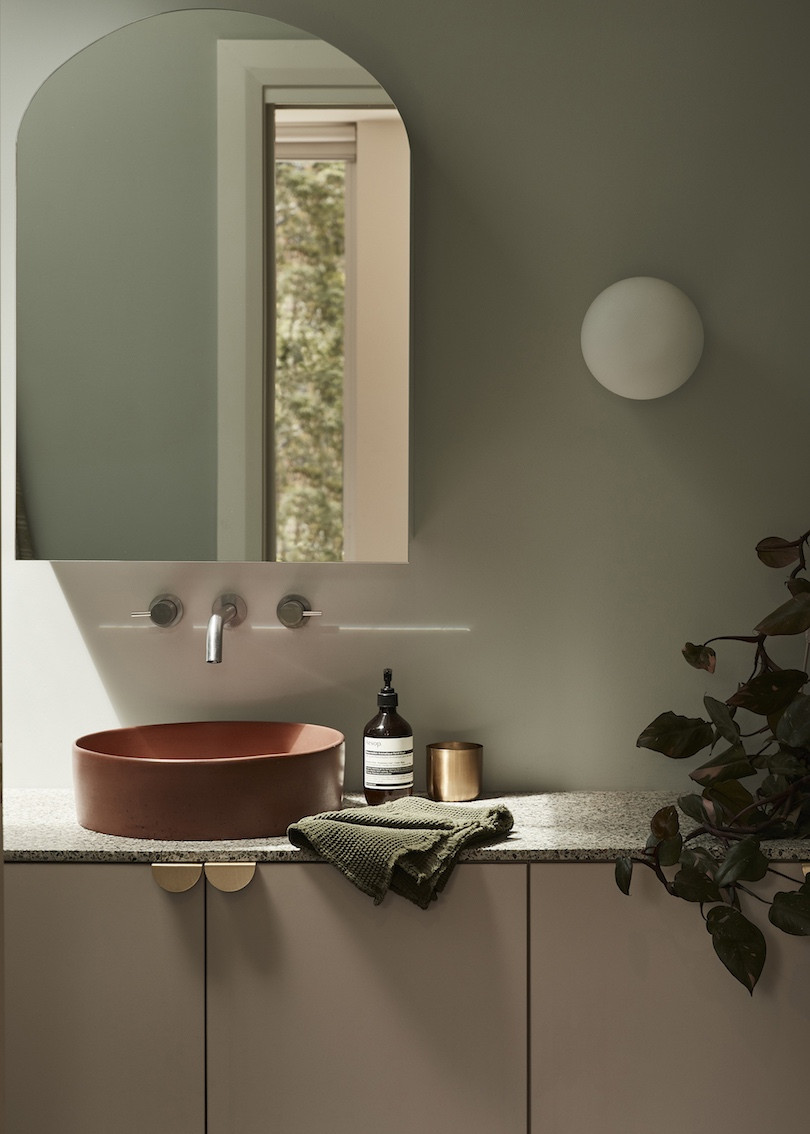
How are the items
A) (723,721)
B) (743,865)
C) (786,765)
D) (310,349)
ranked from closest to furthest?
(743,865) < (786,765) < (723,721) < (310,349)

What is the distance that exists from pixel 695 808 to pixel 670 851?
0.12 m

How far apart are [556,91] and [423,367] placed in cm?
52

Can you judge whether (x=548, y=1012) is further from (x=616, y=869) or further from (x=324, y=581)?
(x=324, y=581)

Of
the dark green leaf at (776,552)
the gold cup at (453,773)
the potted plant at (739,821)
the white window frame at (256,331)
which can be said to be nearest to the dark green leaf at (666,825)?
the potted plant at (739,821)

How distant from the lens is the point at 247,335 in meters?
1.77

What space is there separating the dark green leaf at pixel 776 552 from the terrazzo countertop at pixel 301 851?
0.44 meters

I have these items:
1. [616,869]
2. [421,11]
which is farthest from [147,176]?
[616,869]

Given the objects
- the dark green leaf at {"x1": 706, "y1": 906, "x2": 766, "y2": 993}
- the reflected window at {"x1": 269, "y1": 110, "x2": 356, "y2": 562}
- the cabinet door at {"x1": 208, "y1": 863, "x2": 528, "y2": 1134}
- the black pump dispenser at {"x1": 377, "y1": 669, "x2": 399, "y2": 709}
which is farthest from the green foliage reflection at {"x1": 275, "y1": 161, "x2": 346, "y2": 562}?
the dark green leaf at {"x1": 706, "y1": 906, "x2": 766, "y2": 993}

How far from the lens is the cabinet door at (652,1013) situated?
4.71ft

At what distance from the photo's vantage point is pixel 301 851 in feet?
4.66

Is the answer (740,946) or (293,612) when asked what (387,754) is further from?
(740,946)

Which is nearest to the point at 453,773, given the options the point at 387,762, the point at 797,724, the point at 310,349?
the point at 387,762

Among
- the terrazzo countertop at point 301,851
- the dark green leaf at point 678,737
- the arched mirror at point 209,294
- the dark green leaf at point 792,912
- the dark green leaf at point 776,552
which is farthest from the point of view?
the arched mirror at point 209,294

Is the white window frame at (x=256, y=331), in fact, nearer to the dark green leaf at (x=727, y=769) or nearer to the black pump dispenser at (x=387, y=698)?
the black pump dispenser at (x=387, y=698)
